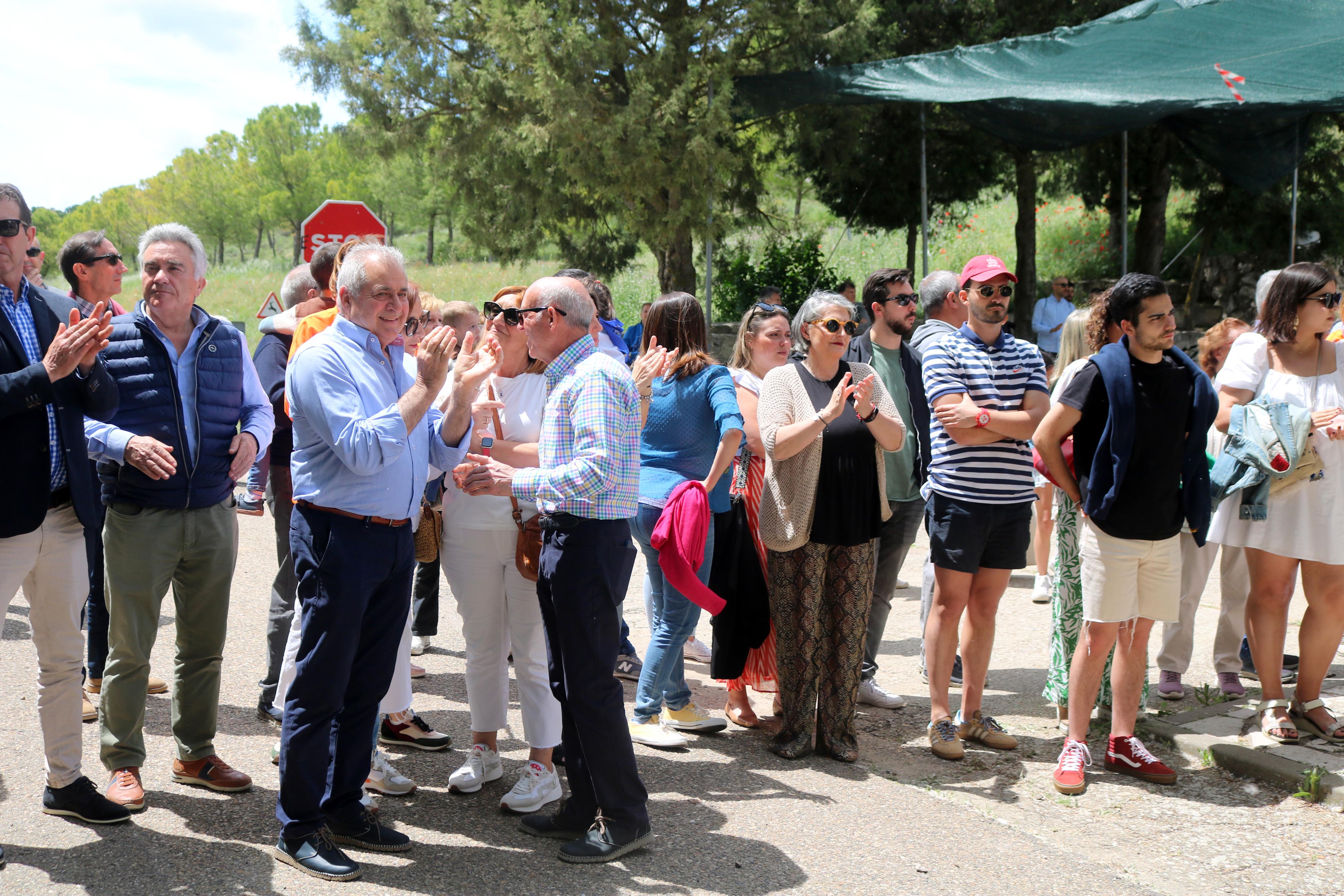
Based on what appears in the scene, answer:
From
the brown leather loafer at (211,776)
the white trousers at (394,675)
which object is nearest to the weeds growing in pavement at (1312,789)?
the white trousers at (394,675)

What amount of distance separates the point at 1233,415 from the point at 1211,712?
1.45 metres

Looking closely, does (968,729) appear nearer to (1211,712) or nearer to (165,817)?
(1211,712)

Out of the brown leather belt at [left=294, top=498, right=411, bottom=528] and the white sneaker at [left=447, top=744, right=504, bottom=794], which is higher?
the brown leather belt at [left=294, top=498, right=411, bottom=528]

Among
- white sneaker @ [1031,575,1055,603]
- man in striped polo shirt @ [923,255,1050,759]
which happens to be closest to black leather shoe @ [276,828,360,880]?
man in striped polo shirt @ [923,255,1050,759]

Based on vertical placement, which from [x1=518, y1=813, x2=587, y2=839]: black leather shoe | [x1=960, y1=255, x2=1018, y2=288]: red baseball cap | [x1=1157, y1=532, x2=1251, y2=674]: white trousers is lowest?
[x1=518, y1=813, x2=587, y2=839]: black leather shoe

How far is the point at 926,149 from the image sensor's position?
16.6 meters

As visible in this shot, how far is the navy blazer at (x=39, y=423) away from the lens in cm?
327

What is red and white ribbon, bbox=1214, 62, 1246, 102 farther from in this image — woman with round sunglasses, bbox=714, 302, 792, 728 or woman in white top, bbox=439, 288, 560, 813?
woman in white top, bbox=439, 288, 560, 813

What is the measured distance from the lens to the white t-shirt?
3799 millimetres

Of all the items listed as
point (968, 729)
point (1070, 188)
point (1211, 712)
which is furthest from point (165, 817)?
point (1070, 188)

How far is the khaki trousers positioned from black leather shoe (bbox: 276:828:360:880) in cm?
85

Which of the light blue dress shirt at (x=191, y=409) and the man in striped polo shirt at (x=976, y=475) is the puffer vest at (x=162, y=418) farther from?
the man in striped polo shirt at (x=976, y=475)

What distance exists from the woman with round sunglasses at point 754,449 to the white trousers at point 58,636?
104 inches

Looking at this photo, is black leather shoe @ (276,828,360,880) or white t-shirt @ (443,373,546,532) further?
white t-shirt @ (443,373,546,532)
